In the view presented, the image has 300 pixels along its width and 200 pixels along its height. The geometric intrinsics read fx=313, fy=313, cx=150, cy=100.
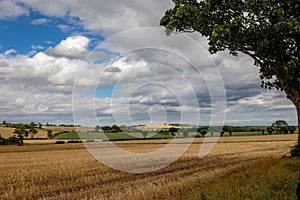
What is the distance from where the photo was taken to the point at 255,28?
19.6 meters

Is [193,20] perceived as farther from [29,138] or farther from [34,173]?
[29,138]

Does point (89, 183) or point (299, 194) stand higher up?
point (299, 194)

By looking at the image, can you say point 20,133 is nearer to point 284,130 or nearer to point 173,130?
point 173,130

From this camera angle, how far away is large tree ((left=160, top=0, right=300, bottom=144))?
19000mm

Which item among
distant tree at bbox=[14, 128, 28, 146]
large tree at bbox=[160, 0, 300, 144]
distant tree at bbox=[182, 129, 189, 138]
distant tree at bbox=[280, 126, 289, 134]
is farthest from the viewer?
distant tree at bbox=[280, 126, 289, 134]

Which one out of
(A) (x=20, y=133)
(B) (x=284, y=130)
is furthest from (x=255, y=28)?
(B) (x=284, y=130)

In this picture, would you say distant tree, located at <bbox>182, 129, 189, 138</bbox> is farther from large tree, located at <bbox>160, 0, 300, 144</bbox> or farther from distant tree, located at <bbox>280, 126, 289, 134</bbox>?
large tree, located at <bbox>160, 0, 300, 144</bbox>

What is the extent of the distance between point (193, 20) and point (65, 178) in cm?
1310

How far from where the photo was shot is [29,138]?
99.3 metres

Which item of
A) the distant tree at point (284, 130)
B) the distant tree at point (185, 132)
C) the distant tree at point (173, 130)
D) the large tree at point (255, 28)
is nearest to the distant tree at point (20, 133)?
the distant tree at point (173, 130)

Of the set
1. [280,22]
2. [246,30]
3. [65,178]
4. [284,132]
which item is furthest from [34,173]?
[284,132]

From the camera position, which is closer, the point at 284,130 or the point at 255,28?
the point at 255,28

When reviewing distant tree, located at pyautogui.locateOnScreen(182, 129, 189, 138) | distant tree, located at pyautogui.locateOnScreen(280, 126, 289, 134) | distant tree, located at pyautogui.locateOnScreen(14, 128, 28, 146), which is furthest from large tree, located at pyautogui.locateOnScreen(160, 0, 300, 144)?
distant tree, located at pyautogui.locateOnScreen(280, 126, 289, 134)

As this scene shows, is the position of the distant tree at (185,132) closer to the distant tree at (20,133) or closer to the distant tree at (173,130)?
the distant tree at (173,130)
